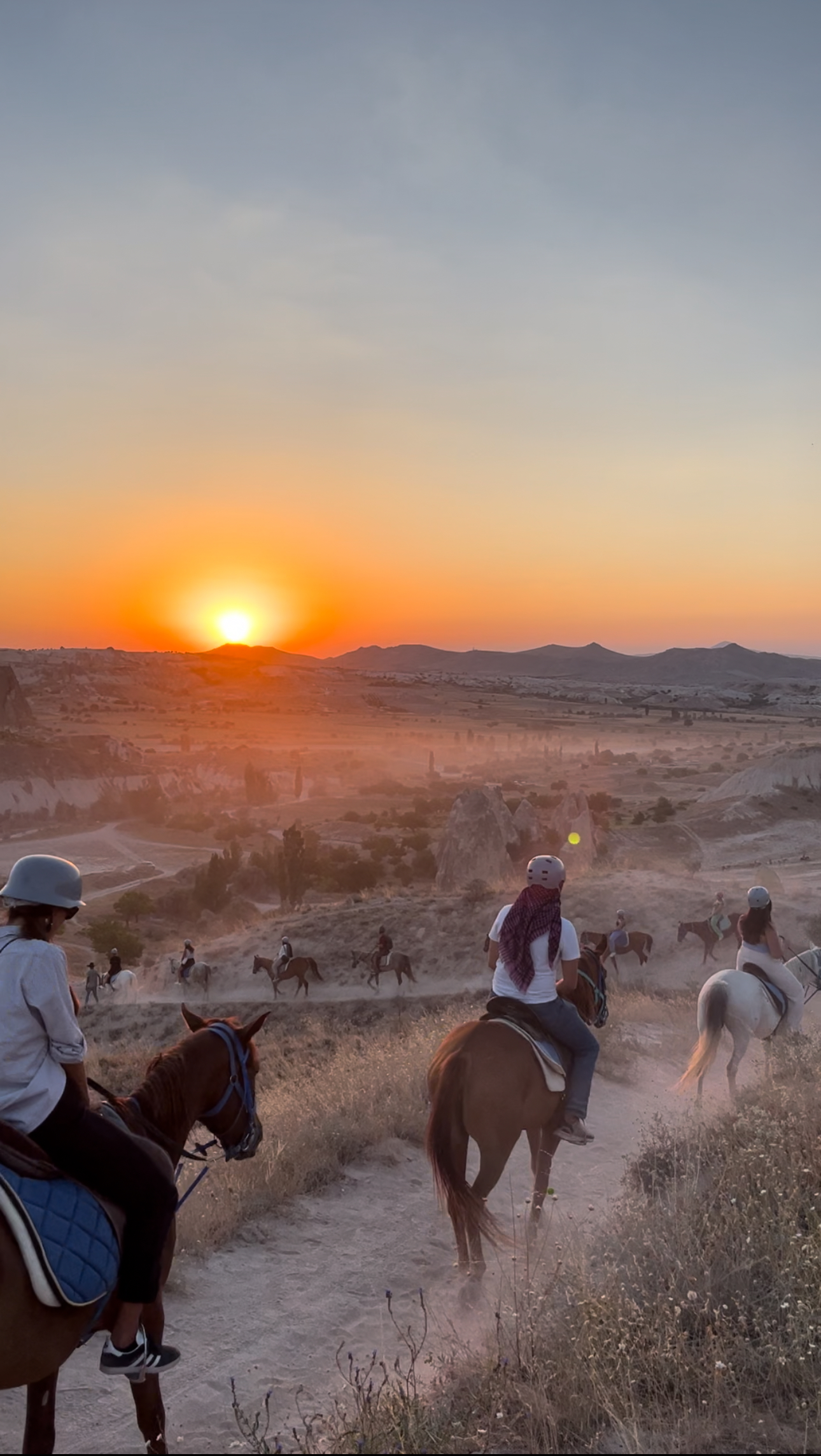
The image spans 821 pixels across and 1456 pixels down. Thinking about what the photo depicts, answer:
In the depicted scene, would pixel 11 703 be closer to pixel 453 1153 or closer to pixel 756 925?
pixel 756 925

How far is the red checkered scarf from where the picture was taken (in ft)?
21.4

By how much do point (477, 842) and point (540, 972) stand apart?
1123 inches

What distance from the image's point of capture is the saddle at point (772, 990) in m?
9.97

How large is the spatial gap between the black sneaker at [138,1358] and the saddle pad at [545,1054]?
2.88m

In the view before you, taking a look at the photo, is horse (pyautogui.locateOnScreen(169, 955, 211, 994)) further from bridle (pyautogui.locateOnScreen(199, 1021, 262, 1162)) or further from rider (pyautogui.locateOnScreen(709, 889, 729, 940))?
bridle (pyautogui.locateOnScreen(199, 1021, 262, 1162))

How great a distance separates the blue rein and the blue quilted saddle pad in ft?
3.90

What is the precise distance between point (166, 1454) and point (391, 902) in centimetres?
2426

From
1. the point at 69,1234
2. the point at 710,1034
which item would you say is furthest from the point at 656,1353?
the point at 710,1034

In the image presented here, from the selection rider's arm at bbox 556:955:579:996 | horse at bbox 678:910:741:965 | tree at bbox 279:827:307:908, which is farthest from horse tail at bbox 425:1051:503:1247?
tree at bbox 279:827:307:908

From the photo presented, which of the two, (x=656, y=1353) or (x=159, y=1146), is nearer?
(x=656, y=1353)

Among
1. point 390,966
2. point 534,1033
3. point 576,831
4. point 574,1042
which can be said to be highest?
point 534,1033

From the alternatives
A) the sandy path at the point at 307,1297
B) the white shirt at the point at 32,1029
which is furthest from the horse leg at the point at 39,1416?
the white shirt at the point at 32,1029

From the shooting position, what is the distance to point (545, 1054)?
643 centimetres

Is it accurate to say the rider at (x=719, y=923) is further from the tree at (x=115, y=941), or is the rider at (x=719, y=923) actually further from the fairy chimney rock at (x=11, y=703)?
the fairy chimney rock at (x=11, y=703)
